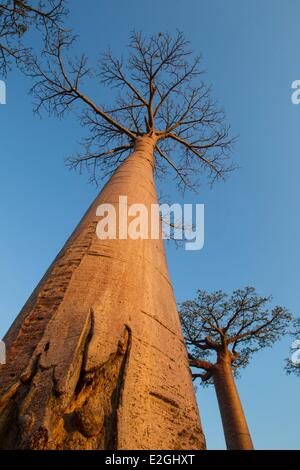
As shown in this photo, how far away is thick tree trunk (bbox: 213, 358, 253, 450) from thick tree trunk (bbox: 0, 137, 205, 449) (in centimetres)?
517

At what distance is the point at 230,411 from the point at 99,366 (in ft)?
19.6

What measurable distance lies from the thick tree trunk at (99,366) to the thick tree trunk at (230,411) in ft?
17.0

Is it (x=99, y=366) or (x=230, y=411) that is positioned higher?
(x=230, y=411)

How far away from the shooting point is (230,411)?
5.88 m

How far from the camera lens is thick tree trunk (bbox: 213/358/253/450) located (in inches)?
213

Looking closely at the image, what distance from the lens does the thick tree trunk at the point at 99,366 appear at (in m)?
0.75

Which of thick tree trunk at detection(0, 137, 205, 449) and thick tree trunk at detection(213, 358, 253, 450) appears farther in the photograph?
thick tree trunk at detection(213, 358, 253, 450)

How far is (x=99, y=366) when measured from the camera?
0.89 metres

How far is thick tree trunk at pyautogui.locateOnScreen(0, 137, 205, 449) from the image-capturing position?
2.48 ft

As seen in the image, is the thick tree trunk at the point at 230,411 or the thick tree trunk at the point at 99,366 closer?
the thick tree trunk at the point at 99,366

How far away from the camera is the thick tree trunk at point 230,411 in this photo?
17.7 feet

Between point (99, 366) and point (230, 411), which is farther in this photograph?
point (230, 411)

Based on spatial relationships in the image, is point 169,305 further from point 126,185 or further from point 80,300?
point 126,185

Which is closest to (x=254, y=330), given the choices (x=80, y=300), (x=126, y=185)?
(x=126, y=185)
